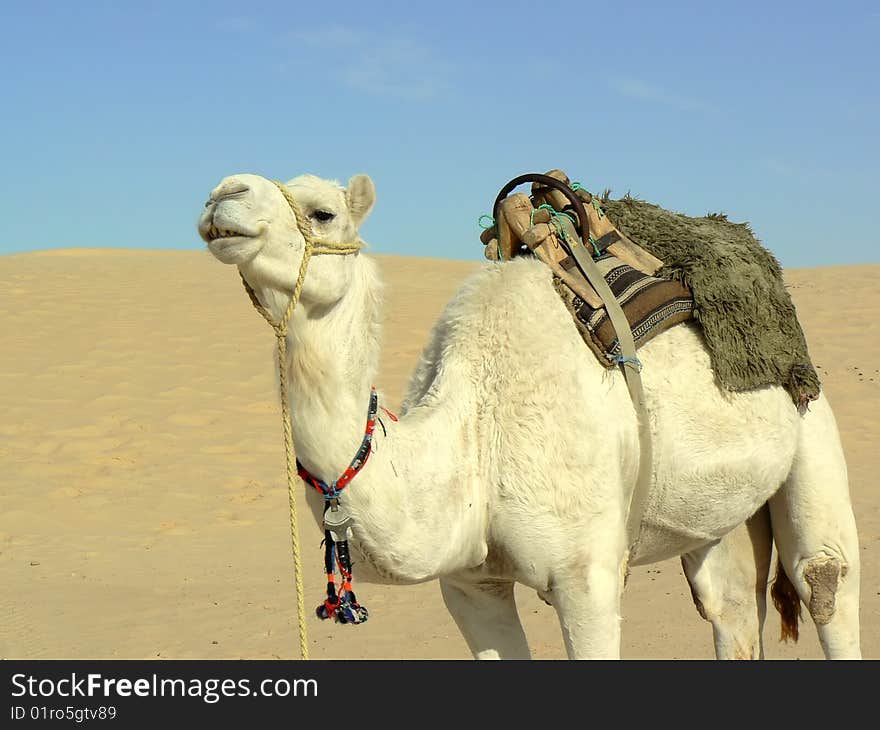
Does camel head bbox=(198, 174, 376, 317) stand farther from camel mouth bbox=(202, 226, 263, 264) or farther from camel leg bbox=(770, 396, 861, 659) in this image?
camel leg bbox=(770, 396, 861, 659)

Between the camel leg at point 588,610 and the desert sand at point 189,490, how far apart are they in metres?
1.33

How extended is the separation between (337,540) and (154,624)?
4.66 meters

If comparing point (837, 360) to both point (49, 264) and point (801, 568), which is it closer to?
point (801, 568)

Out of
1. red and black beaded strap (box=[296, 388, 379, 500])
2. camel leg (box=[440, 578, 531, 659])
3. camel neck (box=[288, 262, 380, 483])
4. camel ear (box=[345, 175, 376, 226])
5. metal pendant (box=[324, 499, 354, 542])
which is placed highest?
camel ear (box=[345, 175, 376, 226])

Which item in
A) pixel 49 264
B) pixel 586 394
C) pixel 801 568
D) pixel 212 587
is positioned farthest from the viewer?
pixel 49 264

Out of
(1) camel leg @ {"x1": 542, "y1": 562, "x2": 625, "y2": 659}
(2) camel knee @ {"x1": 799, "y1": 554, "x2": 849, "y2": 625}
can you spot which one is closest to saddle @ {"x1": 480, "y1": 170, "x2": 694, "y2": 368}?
(1) camel leg @ {"x1": 542, "y1": 562, "x2": 625, "y2": 659}

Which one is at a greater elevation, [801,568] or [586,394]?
[586,394]

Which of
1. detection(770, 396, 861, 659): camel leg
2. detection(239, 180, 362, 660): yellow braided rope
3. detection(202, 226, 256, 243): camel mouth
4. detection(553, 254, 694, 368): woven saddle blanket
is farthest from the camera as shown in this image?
detection(770, 396, 861, 659): camel leg

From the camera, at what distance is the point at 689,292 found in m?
4.25

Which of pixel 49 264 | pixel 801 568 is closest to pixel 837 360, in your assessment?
pixel 801 568

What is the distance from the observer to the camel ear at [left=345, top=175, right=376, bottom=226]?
319cm

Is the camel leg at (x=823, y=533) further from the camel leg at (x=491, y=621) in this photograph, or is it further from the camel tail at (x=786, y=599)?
the camel leg at (x=491, y=621)

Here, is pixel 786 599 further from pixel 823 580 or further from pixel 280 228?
pixel 280 228

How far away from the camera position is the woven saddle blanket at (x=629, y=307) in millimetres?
3816
